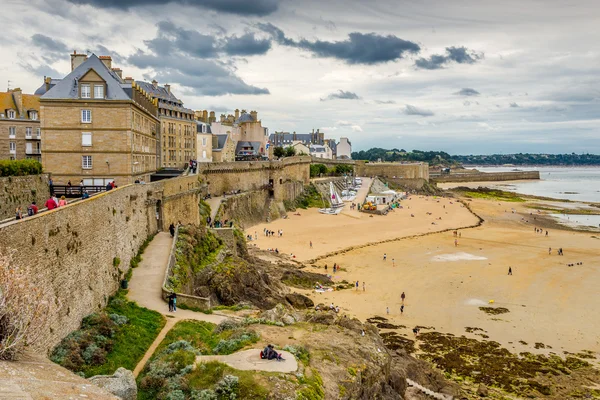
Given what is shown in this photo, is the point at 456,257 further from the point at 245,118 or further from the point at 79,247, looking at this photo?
the point at 245,118

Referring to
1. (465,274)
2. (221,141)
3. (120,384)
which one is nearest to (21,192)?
(120,384)

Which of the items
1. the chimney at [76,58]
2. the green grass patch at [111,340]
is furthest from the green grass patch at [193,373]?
the chimney at [76,58]

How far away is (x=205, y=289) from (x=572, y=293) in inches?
949

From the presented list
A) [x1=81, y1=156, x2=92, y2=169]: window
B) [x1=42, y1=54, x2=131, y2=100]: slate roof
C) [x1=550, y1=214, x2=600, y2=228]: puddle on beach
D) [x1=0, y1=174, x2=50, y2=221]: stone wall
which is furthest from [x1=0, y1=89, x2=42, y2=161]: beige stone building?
[x1=550, y1=214, x2=600, y2=228]: puddle on beach

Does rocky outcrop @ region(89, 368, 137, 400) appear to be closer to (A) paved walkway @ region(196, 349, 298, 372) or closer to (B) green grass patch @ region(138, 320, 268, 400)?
(B) green grass patch @ region(138, 320, 268, 400)

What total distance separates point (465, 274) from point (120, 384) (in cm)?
3032

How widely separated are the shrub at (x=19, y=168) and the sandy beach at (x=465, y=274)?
16517 mm

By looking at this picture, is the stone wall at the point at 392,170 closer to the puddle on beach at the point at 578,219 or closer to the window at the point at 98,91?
the puddle on beach at the point at 578,219

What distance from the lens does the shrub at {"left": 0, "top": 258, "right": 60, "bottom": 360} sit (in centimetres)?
800

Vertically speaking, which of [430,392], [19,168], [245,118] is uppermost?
[245,118]

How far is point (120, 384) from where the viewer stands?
11.0 meters

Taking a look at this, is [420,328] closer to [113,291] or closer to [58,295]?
[113,291]

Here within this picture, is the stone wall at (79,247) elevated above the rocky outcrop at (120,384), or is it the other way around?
the stone wall at (79,247)

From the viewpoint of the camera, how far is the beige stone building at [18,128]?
A: 29516mm
